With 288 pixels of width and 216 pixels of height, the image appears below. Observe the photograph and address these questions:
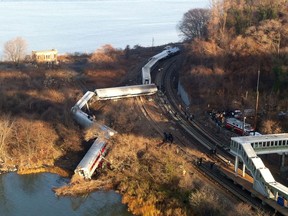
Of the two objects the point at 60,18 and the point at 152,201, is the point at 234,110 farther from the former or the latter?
the point at 60,18

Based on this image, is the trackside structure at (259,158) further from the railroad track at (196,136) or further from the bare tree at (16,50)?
the bare tree at (16,50)

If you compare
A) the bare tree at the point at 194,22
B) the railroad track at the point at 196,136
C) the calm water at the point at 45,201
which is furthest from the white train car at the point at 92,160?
the bare tree at the point at 194,22

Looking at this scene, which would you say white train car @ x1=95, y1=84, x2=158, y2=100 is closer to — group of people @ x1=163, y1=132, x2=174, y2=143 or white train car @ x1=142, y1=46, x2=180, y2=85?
white train car @ x1=142, y1=46, x2=180, y2=85

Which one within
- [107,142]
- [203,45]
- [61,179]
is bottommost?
[61,179]

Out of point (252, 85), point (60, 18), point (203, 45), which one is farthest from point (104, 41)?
point (252, 85)

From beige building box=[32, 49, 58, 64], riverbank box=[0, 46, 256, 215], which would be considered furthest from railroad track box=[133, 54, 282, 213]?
beige building box=[32, 49, 58, 64]

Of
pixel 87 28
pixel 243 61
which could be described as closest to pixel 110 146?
pixel 243 61

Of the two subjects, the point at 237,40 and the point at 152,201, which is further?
the point at 237,40
